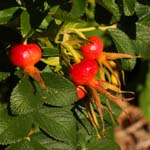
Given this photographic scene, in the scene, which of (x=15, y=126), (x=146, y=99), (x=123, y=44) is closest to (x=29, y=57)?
(x=15, y=126)

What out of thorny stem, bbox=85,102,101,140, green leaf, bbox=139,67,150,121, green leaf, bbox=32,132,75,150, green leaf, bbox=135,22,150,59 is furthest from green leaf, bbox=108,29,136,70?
green leaf, bbox=139,67,150,121

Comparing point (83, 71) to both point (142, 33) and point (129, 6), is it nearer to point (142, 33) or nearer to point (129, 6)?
point (129, 6)

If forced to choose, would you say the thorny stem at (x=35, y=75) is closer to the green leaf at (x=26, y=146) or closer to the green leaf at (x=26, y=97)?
the green leaf at (x=26, y=97)

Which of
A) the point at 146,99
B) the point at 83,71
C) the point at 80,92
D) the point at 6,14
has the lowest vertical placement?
the point at 146,99

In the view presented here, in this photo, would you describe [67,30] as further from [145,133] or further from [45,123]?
[145,133]

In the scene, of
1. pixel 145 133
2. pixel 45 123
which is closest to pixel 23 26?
pixel 45 123

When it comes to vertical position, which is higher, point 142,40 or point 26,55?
point 26,55
